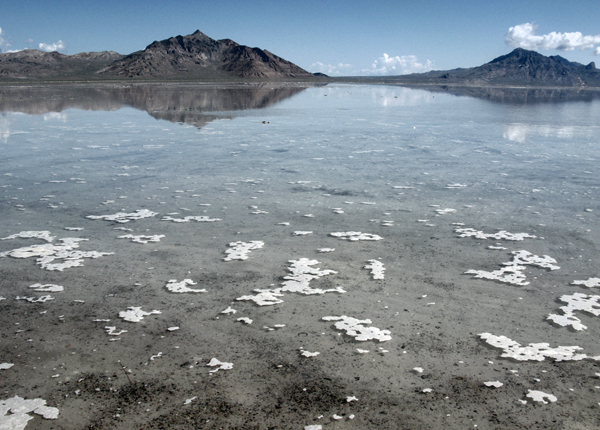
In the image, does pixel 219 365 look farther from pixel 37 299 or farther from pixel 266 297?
pixel 37 299

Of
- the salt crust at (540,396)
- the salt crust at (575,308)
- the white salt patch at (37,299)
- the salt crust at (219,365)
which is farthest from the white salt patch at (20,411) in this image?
the salt crust at (575,308)

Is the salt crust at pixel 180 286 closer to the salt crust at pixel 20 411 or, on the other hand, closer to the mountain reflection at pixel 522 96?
the salt crust at pixel 20 411

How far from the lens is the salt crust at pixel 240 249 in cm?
645

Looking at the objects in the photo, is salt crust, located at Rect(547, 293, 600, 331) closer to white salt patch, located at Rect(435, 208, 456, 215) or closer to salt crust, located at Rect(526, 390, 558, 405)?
salt crust, located at Rect(526, 390, 558, 405)

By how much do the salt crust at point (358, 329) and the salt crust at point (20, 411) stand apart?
2655 mm

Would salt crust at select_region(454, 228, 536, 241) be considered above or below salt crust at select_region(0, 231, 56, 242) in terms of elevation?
below

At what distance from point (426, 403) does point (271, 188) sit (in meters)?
6.92

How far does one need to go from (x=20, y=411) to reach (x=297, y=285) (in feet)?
10.2

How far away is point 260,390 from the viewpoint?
3.79 meters

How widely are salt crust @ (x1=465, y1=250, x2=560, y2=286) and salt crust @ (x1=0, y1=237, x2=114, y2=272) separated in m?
5.23

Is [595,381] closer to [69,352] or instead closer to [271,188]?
[69,352]

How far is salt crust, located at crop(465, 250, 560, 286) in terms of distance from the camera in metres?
5.88

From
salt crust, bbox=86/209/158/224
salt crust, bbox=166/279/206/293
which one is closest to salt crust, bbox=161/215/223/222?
salt crust, bbox=86/209/158/224

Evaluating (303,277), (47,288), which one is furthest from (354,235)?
(47,288)
